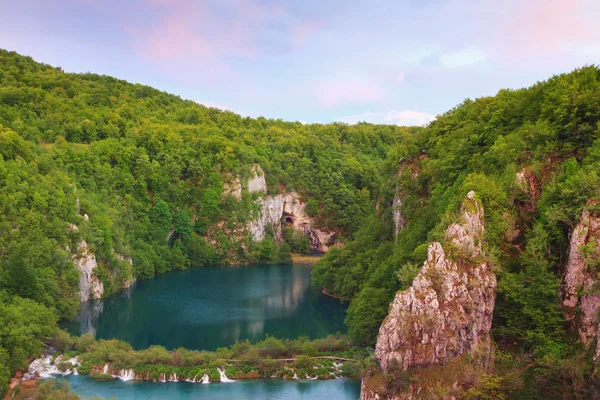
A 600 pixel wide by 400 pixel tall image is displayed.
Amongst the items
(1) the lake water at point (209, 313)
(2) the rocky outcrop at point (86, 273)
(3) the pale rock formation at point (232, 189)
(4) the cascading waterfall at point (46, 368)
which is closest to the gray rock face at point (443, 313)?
(1) the lake water at point (209, 313)

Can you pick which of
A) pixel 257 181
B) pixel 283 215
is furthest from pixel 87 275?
pixel 283 215

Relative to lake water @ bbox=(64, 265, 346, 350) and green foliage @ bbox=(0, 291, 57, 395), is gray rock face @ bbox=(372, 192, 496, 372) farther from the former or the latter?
green foliage @ bbox=(0, 291, 57, 395)

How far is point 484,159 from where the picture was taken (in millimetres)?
36875

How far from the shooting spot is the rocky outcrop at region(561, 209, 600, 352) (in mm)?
25797

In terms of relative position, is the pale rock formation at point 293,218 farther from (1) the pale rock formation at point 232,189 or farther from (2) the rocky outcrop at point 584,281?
(2) the rocky outcrop at point 584,281

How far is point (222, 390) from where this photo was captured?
112 ft

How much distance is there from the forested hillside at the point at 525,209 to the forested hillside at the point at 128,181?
958 inches

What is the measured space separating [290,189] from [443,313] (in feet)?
211

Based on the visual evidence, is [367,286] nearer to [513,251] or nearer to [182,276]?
[513,251]

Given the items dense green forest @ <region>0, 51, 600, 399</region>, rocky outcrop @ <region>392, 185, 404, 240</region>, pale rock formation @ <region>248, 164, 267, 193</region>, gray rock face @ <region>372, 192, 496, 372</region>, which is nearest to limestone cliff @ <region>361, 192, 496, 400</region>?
gray rock face @ <region>372, 192, 496, 372</region>

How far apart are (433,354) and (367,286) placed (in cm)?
1446

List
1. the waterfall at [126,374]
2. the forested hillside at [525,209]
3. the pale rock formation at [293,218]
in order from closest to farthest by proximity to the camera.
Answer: the forested hillside at [525,209], the waterfall at [126,374], the pale rock formation at [293,218]

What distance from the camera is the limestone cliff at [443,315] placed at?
28094 mm

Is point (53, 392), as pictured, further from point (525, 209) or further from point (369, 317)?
point (525, 209)
